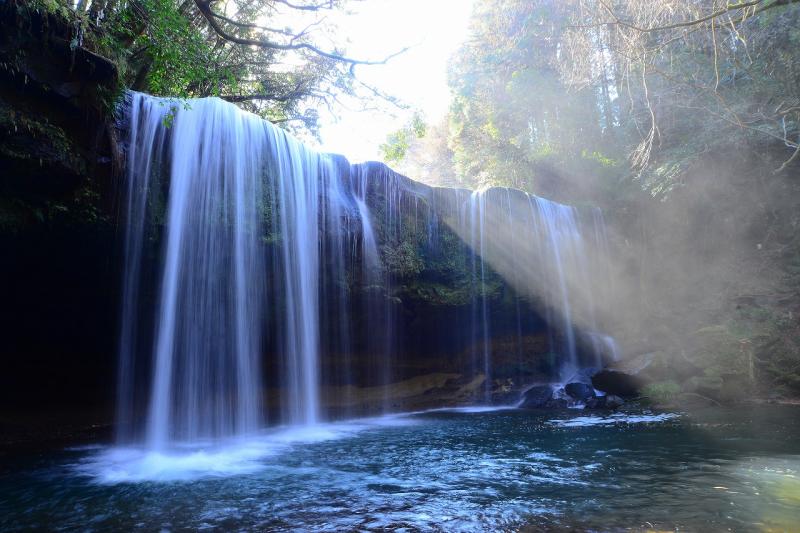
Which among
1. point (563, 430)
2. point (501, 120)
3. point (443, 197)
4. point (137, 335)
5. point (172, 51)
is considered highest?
point (501, 120)

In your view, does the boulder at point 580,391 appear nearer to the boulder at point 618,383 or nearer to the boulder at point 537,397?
the boulder at point 618,383

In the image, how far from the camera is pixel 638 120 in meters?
16.5

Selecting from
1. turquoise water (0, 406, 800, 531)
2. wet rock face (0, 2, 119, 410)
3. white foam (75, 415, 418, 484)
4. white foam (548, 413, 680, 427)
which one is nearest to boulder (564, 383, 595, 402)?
white foam (548, 413, 680, 427)

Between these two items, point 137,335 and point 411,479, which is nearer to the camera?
point 411,479

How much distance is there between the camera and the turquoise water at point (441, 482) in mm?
3891

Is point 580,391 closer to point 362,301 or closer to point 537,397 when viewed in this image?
point 537,397

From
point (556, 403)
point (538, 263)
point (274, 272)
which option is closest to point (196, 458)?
point (274, 272)

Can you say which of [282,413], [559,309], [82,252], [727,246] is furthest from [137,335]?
[727,246]

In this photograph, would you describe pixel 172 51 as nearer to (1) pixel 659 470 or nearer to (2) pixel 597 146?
(1) pixel 659 470

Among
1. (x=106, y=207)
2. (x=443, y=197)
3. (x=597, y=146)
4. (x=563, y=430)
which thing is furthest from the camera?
(x=597, y=146)

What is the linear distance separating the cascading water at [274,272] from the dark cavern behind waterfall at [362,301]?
0.05 metres

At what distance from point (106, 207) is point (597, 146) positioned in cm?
1946

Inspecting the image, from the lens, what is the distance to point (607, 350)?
50.3 feet

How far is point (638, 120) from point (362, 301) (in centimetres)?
1190
